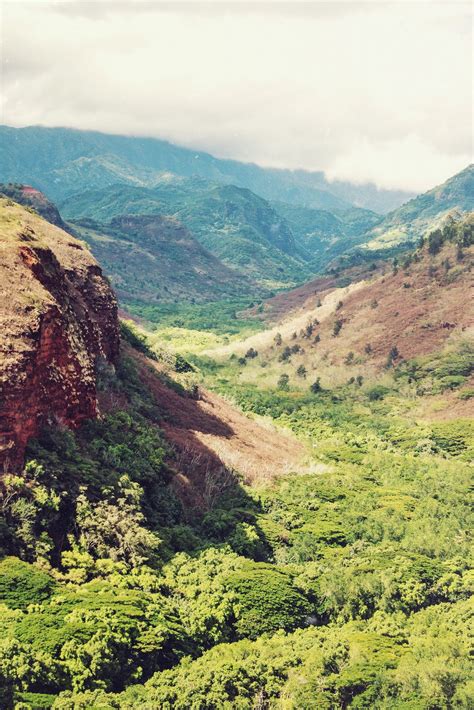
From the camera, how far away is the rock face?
23922 millimetres

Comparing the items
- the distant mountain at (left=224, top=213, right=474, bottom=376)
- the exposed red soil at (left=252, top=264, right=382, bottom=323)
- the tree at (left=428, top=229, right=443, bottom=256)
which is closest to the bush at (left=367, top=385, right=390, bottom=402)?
the distant mountain at (left=224, top=213, right=474, bottom=376)

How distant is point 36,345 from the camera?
2600 cm

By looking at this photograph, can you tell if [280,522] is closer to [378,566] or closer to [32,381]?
[378,566]

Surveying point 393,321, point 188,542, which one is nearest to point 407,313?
point 393,321

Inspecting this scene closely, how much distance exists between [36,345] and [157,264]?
483 feet

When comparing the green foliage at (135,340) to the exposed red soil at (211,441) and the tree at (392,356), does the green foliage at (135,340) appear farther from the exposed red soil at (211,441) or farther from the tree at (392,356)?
the tree at (392,356)

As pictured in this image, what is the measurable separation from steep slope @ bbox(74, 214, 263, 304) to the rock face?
108m

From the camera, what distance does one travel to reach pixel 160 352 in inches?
2285

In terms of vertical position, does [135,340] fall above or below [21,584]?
above

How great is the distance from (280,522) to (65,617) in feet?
51.5

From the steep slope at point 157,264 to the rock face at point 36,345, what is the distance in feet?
354

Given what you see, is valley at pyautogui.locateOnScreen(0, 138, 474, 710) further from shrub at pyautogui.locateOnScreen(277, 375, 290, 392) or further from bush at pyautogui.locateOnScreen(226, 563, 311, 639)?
shrub at pyautogui.locateOnScreen(277, 375, 290, 392)

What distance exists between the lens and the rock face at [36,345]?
23922 millimetres

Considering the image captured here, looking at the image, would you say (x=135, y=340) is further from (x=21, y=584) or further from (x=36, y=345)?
(x=21, y=584)
